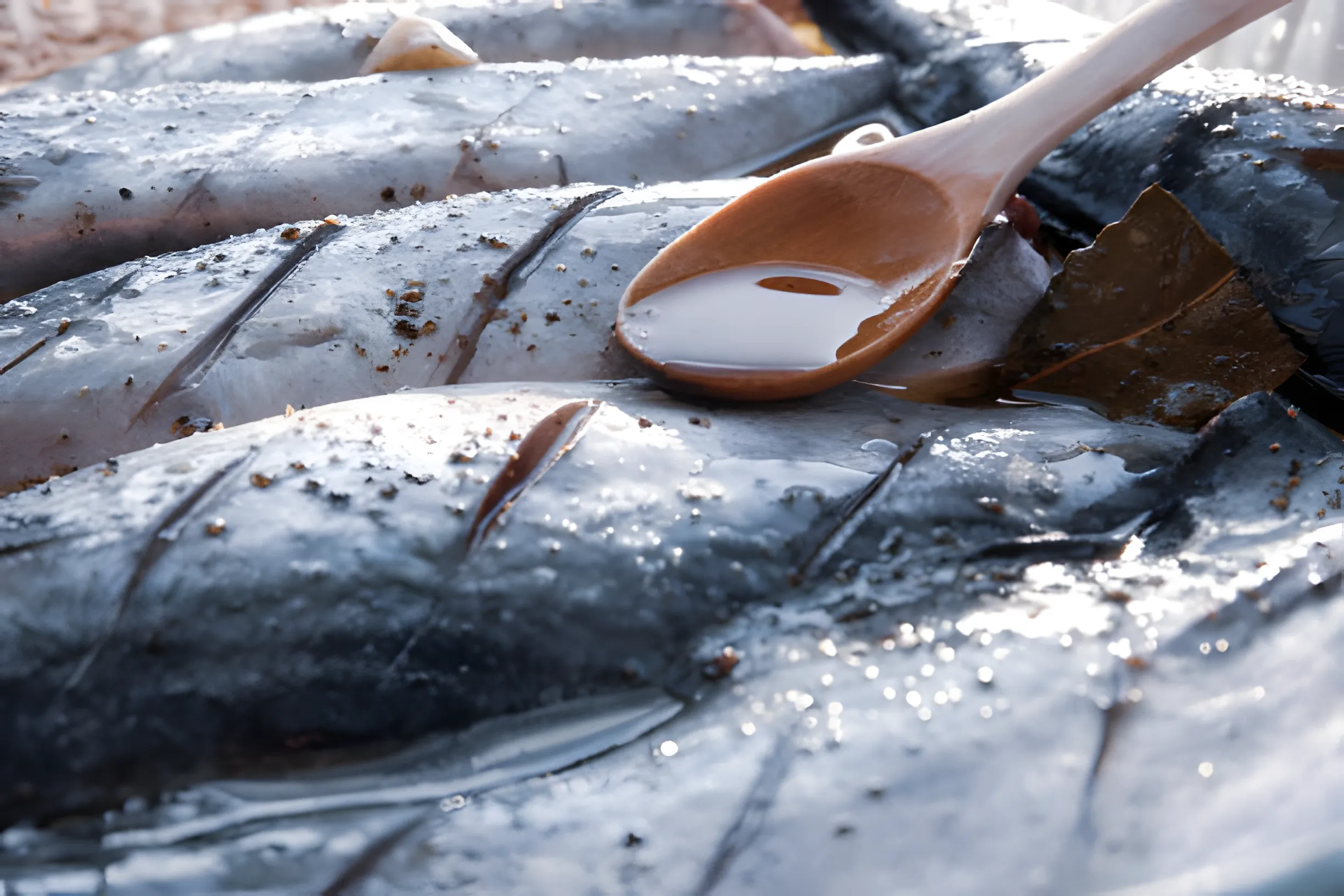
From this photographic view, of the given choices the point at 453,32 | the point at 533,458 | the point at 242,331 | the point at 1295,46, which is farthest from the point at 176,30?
the point at 1295,46

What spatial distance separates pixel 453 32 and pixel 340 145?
112 centimetres

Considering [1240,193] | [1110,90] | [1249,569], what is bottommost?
[1249,569]

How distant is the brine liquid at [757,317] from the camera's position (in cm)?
171

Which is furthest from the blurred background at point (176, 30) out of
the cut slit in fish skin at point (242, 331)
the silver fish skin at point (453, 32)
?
the cut slit in fish skin at point (242, 331)

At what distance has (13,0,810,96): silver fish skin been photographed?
3.03 meters

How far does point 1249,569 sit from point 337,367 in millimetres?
1523

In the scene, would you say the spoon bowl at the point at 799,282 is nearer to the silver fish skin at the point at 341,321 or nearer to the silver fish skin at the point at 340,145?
the silver fish skin at the point at 341,321

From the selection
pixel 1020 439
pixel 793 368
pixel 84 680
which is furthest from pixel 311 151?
pixel 1020 439

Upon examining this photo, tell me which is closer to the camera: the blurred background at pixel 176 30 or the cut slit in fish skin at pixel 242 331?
the cut slit in fish skin at pixel 242 331

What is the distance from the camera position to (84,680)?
1.12 m

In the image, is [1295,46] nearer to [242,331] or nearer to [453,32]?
[453,32]

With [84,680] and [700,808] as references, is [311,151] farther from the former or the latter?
[700,808]

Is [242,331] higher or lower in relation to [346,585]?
higher

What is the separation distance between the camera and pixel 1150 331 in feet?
5.75
